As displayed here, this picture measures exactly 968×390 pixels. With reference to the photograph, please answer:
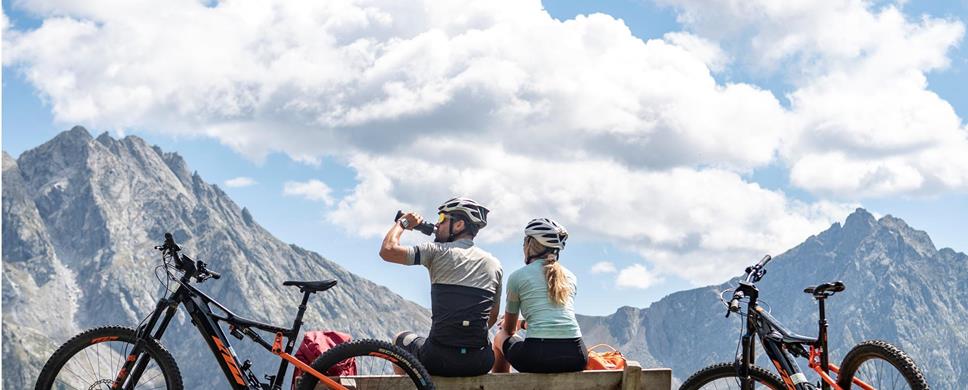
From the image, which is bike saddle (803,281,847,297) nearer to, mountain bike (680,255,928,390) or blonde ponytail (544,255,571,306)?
mountain bike (680,255,928,390)

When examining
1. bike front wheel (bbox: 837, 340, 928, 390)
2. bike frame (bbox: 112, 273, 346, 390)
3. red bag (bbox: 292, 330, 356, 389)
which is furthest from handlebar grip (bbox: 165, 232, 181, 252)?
bike front wheel (bbox: 837, 340, 928, 390)

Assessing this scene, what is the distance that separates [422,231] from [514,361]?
1674mm

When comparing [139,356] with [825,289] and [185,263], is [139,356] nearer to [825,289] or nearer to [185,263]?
[185,263]

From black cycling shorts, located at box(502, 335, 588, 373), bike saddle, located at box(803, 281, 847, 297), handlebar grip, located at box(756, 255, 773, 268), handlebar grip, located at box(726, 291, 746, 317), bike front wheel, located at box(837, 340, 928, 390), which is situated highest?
handlebar grip, located at box(756, 255, 773, 268)

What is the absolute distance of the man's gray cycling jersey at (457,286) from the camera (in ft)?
30.7

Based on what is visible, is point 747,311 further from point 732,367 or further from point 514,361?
point 514,361

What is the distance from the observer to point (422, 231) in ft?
33.4

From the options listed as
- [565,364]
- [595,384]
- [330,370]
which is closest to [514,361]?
[565,364]

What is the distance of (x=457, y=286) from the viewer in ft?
31.2

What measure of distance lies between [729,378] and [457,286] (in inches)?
116

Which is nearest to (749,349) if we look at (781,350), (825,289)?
(781,350)

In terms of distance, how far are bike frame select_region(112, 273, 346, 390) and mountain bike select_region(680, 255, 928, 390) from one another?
3.95m

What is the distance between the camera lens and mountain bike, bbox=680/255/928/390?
9250mm

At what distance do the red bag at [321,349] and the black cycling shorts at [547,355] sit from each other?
169cm
